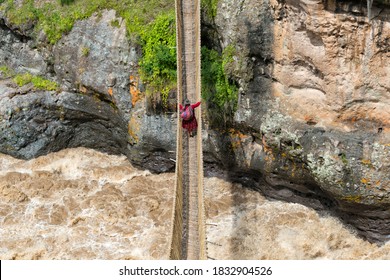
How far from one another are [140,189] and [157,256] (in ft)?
8.85

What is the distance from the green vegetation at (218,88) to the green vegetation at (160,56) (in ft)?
3.00

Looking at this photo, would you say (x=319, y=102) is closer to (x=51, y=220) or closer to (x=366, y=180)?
(x=366, y=180)

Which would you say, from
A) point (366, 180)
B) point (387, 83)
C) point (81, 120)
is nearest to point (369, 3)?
point (387, 83)

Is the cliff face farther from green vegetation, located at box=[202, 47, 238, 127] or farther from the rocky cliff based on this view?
green vegetation, located at box=[202, 47, 238, 127]

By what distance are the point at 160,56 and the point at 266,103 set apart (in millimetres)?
3271

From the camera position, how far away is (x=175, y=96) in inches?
647

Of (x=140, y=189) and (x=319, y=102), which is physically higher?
(x=319, y=102)

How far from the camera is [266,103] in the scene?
1527cm

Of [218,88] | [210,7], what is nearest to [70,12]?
[210,7]

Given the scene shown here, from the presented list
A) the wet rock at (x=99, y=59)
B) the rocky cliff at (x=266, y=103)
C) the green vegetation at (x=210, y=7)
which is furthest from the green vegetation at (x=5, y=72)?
the green vegetation at (x=210, y=7)

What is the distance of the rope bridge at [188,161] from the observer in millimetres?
12766

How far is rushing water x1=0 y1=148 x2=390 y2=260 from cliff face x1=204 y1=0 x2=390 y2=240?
786mm

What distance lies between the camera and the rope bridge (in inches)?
503

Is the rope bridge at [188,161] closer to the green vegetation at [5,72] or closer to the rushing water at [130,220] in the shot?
the rushing water at [130,220]
